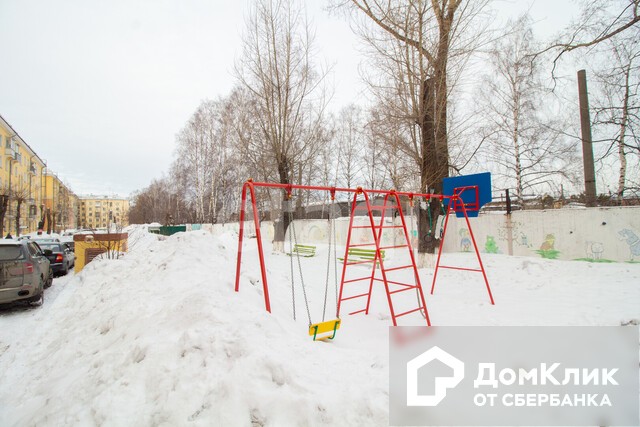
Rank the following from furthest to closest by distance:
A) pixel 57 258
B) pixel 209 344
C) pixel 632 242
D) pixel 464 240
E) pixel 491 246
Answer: pixel 464 240
pixel 57 258
pixel 491 246
pixel 632 242
pixel 209 344

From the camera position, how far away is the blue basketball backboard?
6.77 metres

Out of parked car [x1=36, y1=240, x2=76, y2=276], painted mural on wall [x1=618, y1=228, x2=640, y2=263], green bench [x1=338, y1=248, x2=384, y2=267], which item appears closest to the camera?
green bench [x1=338, y1=248, x2=384, y2=267]

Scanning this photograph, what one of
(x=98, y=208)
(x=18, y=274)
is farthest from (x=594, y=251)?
(x=98, y=208)

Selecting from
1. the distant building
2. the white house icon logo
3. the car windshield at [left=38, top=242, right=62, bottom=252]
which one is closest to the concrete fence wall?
the white house icon logo

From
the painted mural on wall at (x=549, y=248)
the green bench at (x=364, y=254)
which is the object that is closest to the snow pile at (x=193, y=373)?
the green bench at (x=364, y=254)

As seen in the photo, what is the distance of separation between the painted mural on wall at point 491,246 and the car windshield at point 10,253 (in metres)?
13.8

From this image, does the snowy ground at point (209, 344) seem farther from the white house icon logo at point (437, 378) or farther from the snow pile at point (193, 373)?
the white house icon logo at point (437, 378)

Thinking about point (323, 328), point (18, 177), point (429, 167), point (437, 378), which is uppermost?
point (18, 177)

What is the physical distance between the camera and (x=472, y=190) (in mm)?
6922

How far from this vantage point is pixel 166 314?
358 cm

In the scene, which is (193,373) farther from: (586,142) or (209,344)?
(586,142)

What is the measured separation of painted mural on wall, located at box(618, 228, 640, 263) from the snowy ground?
2099mm

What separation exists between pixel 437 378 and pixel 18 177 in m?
46.7

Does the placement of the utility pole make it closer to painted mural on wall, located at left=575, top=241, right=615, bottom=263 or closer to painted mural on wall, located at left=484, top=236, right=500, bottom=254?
painted mural on wall, located at left=575, top=241, right=615, bottom=263
